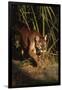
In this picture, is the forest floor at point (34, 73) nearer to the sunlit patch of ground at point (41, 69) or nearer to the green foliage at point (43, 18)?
the sunlit patch of ground at point (41, 69)

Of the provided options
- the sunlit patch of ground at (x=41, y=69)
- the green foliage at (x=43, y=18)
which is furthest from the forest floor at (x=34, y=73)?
the green foliage at (x=43, y=18)

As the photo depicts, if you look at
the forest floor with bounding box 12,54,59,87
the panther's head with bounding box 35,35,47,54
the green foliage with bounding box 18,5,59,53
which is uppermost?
the green foliage with bounding box 18,5,59,53

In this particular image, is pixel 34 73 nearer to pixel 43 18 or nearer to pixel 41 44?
pixel 41 44

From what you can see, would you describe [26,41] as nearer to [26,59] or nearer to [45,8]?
[26,59]

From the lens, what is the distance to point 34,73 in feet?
6.54

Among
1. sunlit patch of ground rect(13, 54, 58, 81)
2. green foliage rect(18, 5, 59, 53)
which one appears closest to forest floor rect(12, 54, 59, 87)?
sunlit patch of ground rect(13, 54, 58, 81)

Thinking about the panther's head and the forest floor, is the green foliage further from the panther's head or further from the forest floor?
the forest floor

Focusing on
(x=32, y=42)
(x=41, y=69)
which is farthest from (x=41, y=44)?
(x=41, y=69)

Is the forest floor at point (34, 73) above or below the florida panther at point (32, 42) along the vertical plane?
below

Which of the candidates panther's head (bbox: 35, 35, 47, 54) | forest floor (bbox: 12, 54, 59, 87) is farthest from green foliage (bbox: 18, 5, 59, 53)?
forest floor (bbox: 12, 54, 59, 87)

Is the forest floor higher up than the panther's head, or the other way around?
the panther's head

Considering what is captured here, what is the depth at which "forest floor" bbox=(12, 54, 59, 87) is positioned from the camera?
6.40ft

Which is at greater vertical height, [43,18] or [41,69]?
[43,18]

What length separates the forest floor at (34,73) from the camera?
6.40 feet
